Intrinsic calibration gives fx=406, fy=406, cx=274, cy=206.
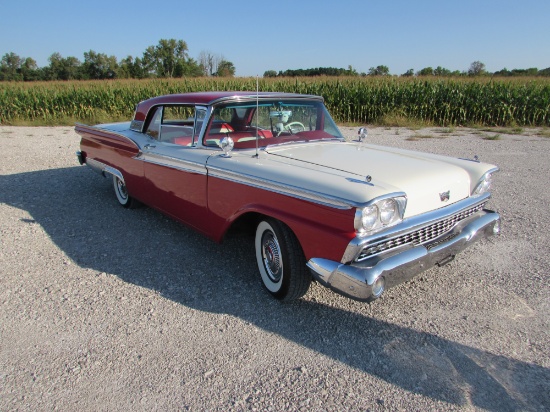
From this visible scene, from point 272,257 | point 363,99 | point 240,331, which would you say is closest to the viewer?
point 240,331

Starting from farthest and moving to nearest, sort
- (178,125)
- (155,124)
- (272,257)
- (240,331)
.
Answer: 1. (155,124)
2. (178,125)
3. (272,257)
4. (240,331)

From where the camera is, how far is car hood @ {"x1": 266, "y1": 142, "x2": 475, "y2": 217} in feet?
8.51

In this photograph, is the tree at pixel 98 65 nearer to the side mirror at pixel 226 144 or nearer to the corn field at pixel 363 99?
the corn field at pixel 363 99

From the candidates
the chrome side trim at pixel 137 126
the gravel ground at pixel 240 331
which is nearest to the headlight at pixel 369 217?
the gravel ground at pixel 240 331

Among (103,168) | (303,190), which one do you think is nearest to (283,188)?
(303,190)

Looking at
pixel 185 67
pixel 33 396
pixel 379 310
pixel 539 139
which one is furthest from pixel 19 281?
pixel 185 67

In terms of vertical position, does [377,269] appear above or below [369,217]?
below

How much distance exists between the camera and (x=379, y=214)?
2.39 metres

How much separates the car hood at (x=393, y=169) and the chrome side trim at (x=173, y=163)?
0.61m

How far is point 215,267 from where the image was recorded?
3.59 metres

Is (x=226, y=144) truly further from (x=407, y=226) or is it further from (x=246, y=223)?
(x=407, y=226)

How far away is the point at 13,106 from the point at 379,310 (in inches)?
677

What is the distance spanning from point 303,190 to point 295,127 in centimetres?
148

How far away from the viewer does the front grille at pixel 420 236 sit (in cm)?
246
